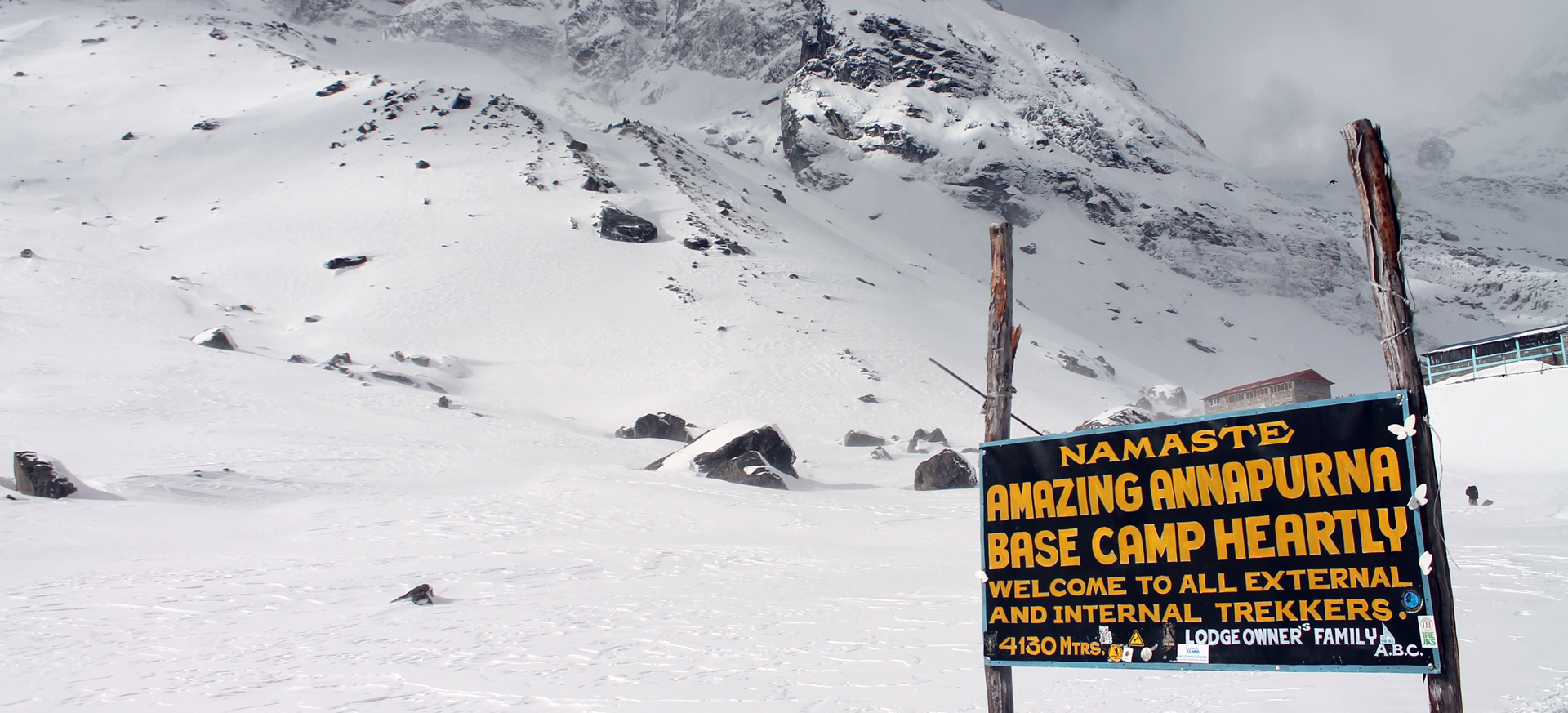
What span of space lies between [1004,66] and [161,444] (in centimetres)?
11109

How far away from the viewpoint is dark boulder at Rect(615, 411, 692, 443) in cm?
2675

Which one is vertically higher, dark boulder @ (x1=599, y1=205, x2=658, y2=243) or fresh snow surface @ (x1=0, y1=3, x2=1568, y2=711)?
dark boulder @ (x1=599, y1=205, x2=658, y2=243)

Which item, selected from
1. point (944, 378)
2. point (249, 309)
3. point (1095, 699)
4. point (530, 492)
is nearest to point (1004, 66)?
point (944, 378)

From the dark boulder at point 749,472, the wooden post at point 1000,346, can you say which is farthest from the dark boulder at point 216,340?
the wooden post at point 1000,346

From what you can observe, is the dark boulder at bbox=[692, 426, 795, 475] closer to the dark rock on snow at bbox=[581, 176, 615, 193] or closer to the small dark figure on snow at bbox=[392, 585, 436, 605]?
the small dark figure on snow at bbox=[392, 585, 436, 605]

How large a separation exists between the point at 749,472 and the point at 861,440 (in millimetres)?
9050

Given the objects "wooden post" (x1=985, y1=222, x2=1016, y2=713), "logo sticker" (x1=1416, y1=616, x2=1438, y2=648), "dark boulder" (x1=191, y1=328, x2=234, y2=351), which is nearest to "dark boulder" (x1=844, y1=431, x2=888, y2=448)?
"wooden post" (x1=985, y1=222, x2=1016, y2=713)

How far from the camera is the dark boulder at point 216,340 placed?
96.4ft

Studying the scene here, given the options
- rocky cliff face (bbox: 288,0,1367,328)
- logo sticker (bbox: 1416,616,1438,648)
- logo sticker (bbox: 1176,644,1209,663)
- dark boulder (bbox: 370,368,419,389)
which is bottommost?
logo sticker (bbox: 1176,644,1209,663)

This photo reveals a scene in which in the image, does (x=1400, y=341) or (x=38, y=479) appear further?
(x=38, y=479)

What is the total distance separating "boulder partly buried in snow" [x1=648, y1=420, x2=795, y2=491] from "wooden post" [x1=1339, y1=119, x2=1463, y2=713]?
15.8 m

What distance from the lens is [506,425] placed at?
82.8 feet

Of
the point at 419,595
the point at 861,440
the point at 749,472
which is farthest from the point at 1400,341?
the point at 861,440

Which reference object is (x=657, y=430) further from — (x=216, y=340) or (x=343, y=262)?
(x=343, y=262)
